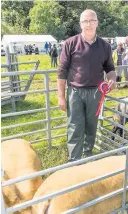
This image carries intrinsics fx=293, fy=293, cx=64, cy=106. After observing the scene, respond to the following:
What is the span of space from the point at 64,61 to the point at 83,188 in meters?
1.78

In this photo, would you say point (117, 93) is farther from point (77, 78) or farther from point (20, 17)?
point (20, 17)

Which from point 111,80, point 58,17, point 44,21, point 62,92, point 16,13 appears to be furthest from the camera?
point 16,13

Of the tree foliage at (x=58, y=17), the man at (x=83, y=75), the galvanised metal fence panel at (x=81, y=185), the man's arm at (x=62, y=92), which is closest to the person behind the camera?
the galvanised metal fence panel at (x=81, y=185)

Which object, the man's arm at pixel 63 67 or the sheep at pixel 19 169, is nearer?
the sheep at pixel 19 169

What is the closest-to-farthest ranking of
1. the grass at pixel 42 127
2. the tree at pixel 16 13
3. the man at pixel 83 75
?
the man at pixel 83 75 → the grass at pixel 42 127 → the tree at pixel 16 13

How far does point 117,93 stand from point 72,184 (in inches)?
271

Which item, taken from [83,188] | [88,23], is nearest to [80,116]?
[88,23]

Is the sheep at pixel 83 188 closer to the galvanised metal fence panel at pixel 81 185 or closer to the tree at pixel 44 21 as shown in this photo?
the galvanised metal fence panel at pixel 81 185

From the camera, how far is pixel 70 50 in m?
3.70

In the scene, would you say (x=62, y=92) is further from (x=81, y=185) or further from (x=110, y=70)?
(x=81, y=185)

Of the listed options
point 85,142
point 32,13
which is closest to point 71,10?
point 32,13

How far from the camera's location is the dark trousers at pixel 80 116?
385 cm

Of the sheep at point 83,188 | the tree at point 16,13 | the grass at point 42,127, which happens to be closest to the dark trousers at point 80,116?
the grass at point 42,127

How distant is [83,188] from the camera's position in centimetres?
253
